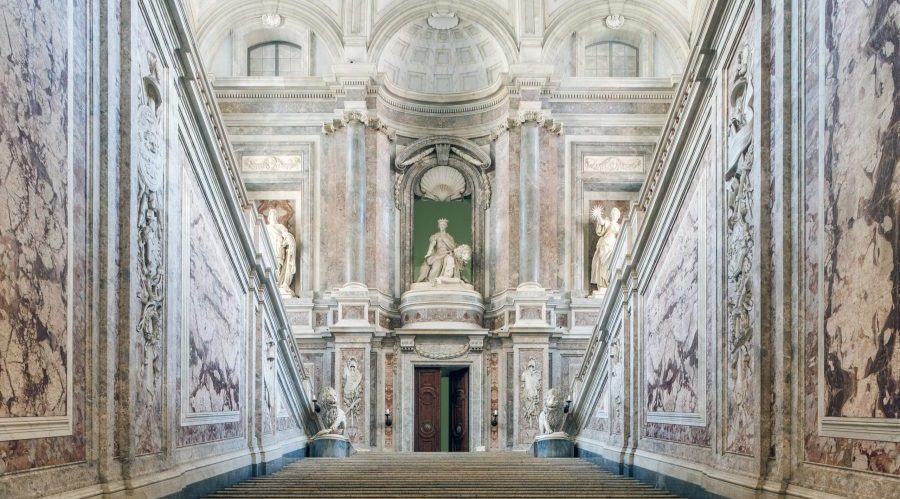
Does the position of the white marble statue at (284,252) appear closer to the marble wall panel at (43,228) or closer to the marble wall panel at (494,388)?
the marble wall panel at (494,388)

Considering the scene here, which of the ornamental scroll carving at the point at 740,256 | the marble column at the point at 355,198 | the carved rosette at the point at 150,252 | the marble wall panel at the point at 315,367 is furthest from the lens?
the marble column at the point at 355,198

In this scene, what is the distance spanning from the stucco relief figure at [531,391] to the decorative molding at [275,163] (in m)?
5.69

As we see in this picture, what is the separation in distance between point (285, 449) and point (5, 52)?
7.77 meters

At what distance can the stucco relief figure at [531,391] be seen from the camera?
1744cm

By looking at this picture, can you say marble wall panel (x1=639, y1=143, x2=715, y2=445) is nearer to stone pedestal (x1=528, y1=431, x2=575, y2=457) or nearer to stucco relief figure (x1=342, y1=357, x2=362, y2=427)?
stone pedestal (x1=528, y1=431, x2=575, y2=457)

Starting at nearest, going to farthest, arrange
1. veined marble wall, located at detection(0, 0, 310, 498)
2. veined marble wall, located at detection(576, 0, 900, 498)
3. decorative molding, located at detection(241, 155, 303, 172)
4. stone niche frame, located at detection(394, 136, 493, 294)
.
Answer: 1. veined marble wall, located at detection(576, 0, 900, 498)
2. veined marble wall, located at detection(0, 0, 310, 498)
3. decorative molding, located at detection(241, 155, 303, 172)
4. stone niche frame, located at detection(394, 136, 493, 294)

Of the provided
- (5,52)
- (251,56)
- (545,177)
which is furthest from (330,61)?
(5,52)

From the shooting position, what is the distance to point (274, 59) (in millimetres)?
19516

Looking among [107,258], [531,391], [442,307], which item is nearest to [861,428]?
[107,258]

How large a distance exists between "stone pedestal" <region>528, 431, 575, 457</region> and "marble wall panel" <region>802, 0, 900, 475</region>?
791 cm

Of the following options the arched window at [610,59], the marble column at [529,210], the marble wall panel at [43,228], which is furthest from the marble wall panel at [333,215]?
the marble wall panel at [43,228]

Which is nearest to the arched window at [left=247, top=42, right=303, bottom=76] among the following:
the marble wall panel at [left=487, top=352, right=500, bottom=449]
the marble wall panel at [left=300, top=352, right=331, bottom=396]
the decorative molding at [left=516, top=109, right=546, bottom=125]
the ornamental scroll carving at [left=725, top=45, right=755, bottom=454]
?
the decorative molding at [left=516, top=109, right=546, bottom=125]

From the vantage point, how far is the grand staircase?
7.71 m

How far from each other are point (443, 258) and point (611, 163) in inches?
143
